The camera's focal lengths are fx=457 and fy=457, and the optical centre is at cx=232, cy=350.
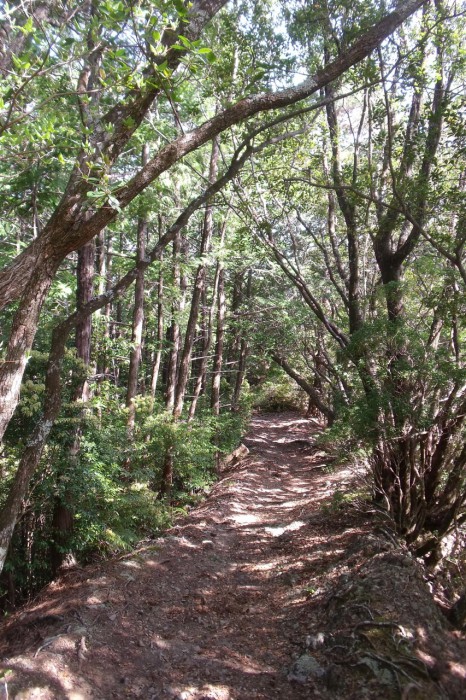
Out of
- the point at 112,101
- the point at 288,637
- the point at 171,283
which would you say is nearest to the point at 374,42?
the point at 112,101

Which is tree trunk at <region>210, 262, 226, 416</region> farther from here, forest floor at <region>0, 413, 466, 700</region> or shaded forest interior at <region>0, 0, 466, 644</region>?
forest floor at <region>0, 413, 466, 700</region>

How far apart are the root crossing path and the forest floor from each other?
2cm

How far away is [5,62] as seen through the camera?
484 cm

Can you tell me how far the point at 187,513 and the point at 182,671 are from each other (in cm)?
528

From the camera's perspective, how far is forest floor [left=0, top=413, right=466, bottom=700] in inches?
159

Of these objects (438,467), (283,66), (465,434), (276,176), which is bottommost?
(438,467)

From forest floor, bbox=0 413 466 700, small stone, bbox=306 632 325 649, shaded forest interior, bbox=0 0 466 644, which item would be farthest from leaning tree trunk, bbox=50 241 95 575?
small stone, bbox=306 632 325 649

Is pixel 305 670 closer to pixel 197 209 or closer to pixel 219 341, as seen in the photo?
pixel 197 209

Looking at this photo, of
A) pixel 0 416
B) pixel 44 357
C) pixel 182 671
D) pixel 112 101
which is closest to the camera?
pixel 0 416

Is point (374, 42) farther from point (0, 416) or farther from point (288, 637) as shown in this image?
point (288, 637)

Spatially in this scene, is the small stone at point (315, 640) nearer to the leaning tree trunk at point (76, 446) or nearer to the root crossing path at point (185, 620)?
the root crossing path at point (185, 620)

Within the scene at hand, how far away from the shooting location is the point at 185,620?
5.50 metres

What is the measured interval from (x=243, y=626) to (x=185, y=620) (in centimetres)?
70

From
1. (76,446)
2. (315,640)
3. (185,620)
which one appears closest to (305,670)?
(315,640)
